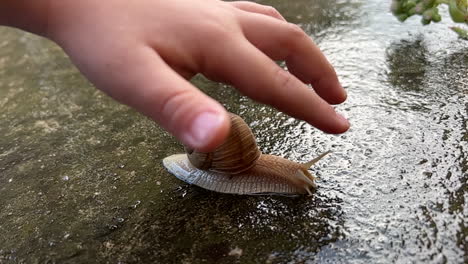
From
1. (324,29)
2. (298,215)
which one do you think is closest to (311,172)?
(298,215)

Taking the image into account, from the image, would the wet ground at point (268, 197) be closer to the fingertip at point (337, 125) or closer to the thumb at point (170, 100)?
the fingertip at point (337, 125)

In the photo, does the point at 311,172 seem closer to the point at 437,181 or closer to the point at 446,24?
the point at 437,181

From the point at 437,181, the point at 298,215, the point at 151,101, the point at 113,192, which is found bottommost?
the point at 113,192

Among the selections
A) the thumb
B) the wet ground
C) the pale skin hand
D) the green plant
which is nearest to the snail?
the wet ground

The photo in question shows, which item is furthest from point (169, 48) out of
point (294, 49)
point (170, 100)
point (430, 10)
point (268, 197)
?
point (430, 10)

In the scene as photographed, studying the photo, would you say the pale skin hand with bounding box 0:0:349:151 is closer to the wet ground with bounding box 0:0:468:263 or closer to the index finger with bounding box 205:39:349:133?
the index finger with bounding box 205:39:349:133

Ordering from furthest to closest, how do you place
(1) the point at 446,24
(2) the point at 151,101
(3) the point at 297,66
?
(1) the point at 446,24, (3) the point at 297,66, (2) the point at 151,101

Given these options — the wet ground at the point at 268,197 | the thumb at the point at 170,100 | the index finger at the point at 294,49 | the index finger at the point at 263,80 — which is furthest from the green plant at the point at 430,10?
the thumb at the point at 170,100
